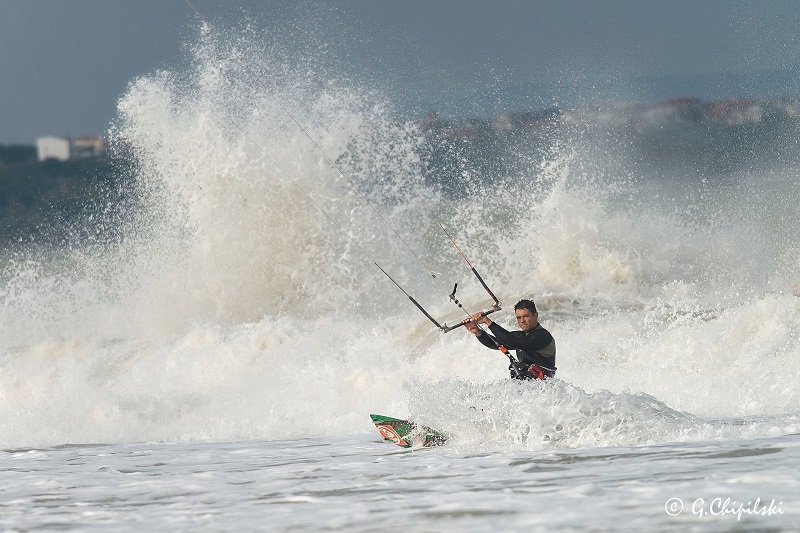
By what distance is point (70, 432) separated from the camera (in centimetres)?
1127

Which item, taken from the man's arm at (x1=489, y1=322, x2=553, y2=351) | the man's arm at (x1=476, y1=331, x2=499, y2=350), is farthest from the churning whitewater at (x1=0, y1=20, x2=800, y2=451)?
the man's arm at (x1=476, y1=331, x2=499, y2=350)

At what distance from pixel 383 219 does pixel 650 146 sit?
62.5 feet

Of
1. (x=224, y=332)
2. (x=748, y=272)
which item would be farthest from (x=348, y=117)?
(x=748, y=272)

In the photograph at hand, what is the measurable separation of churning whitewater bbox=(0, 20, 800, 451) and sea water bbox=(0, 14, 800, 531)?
5cm

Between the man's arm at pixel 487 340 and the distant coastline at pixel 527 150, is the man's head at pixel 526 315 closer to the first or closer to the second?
the man's arm at pixel 487 340

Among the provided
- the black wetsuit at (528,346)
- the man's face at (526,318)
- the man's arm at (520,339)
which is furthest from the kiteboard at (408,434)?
the man's face at (526,318)

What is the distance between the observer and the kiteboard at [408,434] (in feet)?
27.3

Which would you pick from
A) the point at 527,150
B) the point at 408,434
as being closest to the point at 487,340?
the point at 408,434

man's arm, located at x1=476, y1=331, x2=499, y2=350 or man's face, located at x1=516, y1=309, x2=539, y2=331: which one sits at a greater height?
man's face, located at x1=516, y1=309, x2=539, y2=331

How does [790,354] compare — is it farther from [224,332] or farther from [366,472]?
[224,332]

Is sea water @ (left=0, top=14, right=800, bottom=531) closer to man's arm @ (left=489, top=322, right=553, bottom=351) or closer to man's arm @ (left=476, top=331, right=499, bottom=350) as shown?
man's arm @ (left=489, top=322, right=553, bottom=351)

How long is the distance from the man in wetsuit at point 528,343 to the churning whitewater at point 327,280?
2150 millimetres

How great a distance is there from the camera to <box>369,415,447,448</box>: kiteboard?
833 cm

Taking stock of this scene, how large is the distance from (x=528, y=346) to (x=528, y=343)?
0.02 meters
